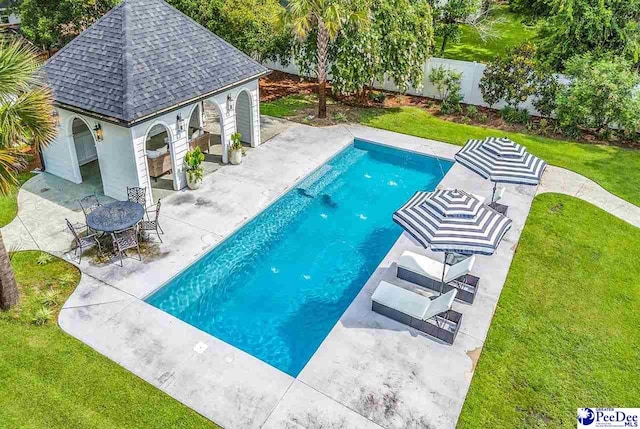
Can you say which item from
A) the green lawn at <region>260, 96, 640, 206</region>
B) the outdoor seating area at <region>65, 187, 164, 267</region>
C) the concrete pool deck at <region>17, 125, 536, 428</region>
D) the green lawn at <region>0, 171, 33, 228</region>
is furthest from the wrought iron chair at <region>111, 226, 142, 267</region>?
the green lawn at <region>260, 96, 640, 206</region>

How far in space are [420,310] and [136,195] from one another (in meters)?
9.39

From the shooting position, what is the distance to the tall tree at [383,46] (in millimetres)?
21686

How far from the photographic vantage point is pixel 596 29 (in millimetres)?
22844

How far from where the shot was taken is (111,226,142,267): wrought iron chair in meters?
13.2

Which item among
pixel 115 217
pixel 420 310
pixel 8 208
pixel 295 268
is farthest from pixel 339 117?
pixel 8 208

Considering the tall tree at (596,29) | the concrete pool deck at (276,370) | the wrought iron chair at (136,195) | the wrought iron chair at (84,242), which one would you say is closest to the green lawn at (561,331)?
the concrete pool deck at (276,370)

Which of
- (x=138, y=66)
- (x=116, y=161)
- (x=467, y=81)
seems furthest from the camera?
(x=467, y=81)

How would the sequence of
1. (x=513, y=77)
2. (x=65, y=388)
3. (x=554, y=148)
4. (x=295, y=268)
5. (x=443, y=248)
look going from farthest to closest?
(x=513, y=77)
(x=554, y=148)
(x=295, y=268)
(x=443, y=248)
(x=65, y=388)

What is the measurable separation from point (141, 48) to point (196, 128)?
181 inches

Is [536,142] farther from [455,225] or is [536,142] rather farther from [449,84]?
[455,225]

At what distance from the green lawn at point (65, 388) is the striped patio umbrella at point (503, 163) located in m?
10.2

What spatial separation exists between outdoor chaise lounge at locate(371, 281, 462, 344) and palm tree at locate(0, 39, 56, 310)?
854 centimetres

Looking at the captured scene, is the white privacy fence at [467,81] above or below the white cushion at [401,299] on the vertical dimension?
above

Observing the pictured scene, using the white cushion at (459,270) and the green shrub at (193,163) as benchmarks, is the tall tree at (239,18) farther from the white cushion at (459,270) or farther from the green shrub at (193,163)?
the white cushion at (459,270)
